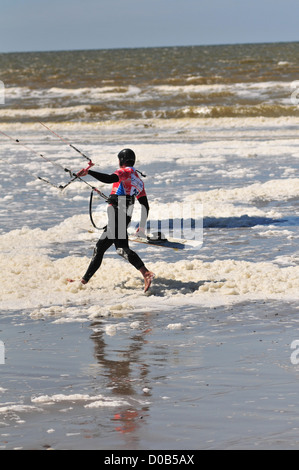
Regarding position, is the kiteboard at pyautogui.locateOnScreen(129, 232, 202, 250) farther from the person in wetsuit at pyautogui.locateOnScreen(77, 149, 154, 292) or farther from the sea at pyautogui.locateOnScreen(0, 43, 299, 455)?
the person in wetsuit at pyautogui.locateOnScreen(77, 149, 154, 292)

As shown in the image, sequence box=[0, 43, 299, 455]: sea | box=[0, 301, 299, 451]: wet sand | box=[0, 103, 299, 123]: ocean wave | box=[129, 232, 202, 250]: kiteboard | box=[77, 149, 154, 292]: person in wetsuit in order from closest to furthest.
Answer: box=[0, 301, 299, 451]: wet sand < box=[0, 43, 299, 455]: sea < box=[77, 149, 154, 292]: person in wetsuit < box=[129, 232, 202, 250]: kiteboard < box=[0, 103, 299, 123]: ocean wave

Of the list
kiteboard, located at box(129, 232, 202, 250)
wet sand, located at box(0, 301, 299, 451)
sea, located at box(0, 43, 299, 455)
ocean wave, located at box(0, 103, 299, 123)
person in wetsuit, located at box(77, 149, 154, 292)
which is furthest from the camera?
ocean wave, located at box(0, 103, 299, 123)

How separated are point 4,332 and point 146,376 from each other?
6.46 feet

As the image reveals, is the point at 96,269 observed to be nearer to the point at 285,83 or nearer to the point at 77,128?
the point at 77,128

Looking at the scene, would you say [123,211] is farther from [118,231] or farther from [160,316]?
[160,316]

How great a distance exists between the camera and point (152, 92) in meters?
49.2

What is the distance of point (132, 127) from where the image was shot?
34500 mm

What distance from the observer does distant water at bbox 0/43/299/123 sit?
39038mm

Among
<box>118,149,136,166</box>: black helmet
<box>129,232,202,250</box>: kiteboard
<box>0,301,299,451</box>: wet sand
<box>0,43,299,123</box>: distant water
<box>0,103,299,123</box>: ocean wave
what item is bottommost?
<box>0,301,299,451</box>: wet sand

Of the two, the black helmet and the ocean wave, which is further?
the ocean wave

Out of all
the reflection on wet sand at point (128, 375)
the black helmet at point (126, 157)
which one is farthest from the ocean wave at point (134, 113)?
the reflection on wet sand at point (128, 375)

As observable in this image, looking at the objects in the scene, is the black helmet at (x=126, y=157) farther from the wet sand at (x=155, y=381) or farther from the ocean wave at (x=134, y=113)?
the ocean wave at (x=134, y=113)

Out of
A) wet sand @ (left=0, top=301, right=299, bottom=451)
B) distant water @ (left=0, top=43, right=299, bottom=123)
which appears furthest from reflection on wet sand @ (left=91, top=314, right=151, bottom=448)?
distant water @ (left=0, top=43, right=299, bottom=123)
